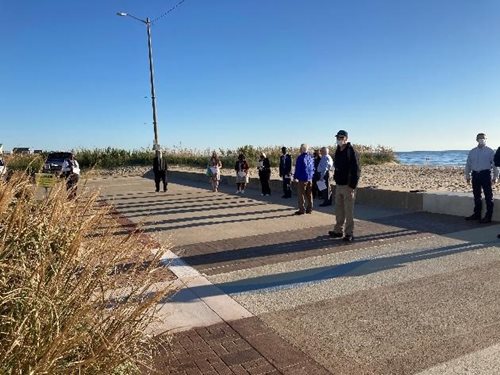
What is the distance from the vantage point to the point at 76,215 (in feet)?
11.3

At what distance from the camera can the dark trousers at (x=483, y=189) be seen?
893cm

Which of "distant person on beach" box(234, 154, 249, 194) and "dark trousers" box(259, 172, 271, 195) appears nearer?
"dark trousers" box(259, 172, 271, 195)

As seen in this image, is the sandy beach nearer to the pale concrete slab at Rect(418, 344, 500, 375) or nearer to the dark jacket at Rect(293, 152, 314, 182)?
the dark jacket at Rect(293, 152, 314, 182)

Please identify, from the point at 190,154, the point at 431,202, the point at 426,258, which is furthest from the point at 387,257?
the point at 190,154

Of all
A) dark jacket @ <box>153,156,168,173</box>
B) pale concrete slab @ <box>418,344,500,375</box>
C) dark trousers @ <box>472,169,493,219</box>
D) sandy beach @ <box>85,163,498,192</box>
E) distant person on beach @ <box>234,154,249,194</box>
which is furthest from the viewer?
sandy beach @ <box>85,163,498,192</box>

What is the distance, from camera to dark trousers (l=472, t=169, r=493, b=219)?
893 centimetres

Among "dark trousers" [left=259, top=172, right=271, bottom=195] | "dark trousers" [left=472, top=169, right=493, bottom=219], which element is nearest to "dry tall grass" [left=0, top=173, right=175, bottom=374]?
"dark trousers" [left=472, top=169, right=493, bottom=219]

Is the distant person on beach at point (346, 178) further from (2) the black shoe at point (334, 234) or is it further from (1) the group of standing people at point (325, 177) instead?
(2) the black shoe at point (334, 234)

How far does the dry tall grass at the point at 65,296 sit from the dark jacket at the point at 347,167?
4.98 metres

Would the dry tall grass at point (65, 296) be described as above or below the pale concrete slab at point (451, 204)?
above

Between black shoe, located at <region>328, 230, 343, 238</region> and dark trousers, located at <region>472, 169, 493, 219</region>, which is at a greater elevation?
dark trousers, located at <region>472, 169, 493, 219</region>

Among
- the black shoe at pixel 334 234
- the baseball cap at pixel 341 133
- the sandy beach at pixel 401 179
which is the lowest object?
the sandy beach at pixel 401 179

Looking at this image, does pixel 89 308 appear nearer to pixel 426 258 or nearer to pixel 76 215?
pixel 76 215

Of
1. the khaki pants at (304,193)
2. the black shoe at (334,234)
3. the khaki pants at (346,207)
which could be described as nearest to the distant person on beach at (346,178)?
the khaki pants at (346,207)
